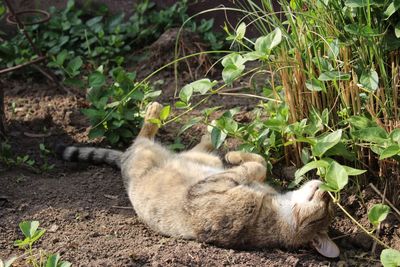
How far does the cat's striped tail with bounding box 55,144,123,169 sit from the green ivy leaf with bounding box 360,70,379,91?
2.10m

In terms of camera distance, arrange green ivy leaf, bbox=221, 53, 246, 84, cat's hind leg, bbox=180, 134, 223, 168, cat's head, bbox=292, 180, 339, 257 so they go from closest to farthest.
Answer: green ivy leaf, bbox=221, 53, 246, 84, cat's head, bbox=292, 180, 339, 257, cat's hind leg, bbox=180, 134, 223, 168

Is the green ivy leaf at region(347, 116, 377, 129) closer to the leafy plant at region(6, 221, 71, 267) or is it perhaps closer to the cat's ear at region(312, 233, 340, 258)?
the cat's ear at region(312, 233, 340, 258)

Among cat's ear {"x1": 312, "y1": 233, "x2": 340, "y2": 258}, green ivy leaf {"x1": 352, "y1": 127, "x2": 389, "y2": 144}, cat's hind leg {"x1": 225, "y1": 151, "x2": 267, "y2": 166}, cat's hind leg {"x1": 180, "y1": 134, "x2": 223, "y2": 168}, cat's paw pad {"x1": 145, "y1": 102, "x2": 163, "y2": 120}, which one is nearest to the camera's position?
green ivy leaf {"x1": 352, "y1": 127, "x2": 389, "y2": 144}

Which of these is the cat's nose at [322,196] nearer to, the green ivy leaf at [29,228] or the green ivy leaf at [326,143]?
the green ivy leaf at [326,143]

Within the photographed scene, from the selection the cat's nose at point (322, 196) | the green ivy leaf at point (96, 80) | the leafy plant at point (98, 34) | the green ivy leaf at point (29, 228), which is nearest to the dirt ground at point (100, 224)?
the cat's nose at point (322, 196)

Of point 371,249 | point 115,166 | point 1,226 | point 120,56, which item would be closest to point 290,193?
point 371,249

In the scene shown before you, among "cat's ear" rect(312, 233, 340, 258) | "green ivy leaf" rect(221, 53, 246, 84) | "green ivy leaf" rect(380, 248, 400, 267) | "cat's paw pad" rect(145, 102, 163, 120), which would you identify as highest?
"green ivy leaf" rect(221, 53, 246, 84)

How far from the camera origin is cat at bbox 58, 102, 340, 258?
4.75 metres

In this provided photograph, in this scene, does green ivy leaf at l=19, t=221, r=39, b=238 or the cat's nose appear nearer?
green ivy leaf at l=19, t=221, r=39, b=238

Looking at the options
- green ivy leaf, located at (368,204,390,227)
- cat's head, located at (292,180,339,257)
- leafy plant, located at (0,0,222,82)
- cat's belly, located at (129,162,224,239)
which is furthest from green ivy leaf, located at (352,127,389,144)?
leafy plant, located at (0,0,222,82)

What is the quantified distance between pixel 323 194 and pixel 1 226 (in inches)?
86.0

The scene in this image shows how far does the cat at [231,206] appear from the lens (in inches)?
187

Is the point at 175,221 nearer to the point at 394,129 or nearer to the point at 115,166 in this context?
the point at 115,166

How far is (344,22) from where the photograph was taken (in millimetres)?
4707
